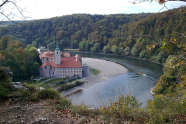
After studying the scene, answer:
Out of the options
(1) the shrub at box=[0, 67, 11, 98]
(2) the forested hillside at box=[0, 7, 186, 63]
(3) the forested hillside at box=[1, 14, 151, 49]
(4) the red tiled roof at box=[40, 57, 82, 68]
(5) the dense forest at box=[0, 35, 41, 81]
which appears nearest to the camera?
(1) the shrub at box=[0, 67, 11, 98]

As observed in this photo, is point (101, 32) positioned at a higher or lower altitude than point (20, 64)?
higher

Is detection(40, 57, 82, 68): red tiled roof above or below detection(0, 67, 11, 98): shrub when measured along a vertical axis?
below

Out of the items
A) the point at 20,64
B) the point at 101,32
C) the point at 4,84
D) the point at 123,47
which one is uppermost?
the point at 101,32

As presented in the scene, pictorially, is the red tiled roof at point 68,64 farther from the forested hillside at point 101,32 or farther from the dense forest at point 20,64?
the forested hillside at point 101,32

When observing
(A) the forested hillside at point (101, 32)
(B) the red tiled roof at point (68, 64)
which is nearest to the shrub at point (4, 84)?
(B) the red tiled roof at point (68, 64)

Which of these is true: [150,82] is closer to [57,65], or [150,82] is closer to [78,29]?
[57,65]

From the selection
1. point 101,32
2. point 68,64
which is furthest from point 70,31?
point 68,64

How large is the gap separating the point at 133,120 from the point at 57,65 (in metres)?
20.8

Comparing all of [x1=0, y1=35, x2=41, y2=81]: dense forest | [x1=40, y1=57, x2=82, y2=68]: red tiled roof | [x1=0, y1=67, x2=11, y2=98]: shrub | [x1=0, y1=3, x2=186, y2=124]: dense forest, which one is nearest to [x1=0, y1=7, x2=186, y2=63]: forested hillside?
[x1=0, y1=3, x2=186, y2=124]: dense forest

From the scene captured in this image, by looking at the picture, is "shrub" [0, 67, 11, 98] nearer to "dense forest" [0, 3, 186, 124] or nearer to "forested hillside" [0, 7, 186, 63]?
"dense forest" [0, 3, 186, 124]

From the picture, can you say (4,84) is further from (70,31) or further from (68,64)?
(70,31)

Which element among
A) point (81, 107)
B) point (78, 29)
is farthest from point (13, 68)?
point (78, 29)

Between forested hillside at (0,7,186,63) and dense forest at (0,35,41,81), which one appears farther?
forested hillside at (0,7,186,63)

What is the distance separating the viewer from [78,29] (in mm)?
67562
